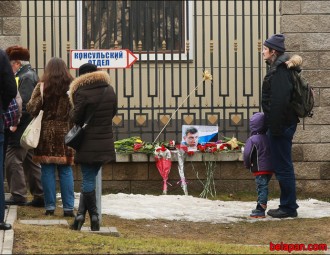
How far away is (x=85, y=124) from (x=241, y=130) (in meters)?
4.57

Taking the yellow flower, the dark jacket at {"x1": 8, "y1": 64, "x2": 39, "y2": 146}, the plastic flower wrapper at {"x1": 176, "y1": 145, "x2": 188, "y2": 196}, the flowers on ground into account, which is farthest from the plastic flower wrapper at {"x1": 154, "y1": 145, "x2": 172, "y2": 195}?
the dark jacket at {"x1": 8, "y1": 64, "x2": 39, "y2": 146}

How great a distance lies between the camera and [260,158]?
11500mm

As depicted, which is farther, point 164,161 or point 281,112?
point 164,161

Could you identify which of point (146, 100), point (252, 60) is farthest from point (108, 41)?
point (252, 60)

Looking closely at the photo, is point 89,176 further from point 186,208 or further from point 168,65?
point 168,65

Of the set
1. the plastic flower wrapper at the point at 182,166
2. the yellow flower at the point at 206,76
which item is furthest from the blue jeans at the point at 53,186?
the yellow flower at the point at 206,76

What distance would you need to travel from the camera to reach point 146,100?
543 inches

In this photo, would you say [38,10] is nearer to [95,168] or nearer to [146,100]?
[146,100]

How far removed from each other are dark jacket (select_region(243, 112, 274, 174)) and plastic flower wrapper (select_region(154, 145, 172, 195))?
1908 mm

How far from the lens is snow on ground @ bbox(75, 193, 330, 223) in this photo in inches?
458

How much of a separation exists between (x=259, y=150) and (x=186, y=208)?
133 cm

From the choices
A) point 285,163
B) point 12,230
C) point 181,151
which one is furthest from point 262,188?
point 12,230

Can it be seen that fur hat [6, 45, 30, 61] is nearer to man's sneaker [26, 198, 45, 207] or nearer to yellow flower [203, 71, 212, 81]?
man's sneaker [26, 198, 45, 207]

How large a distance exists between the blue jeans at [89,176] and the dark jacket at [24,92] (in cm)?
202
